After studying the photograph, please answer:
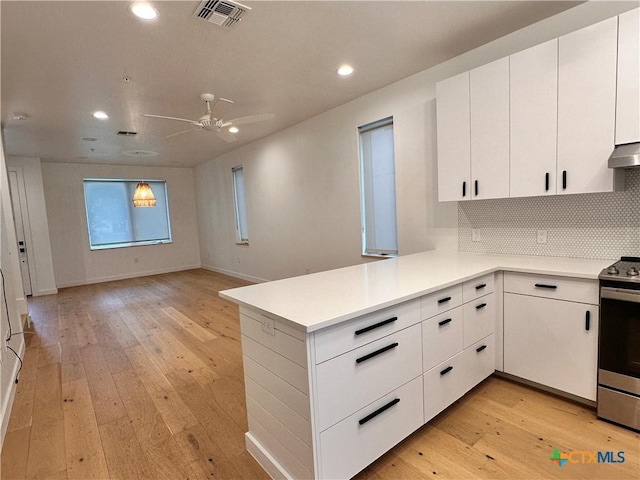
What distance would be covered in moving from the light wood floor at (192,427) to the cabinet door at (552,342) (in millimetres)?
172

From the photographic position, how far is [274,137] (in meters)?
5.38

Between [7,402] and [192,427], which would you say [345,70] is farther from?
[7,402]

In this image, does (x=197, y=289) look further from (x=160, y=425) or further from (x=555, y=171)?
(x=555, y=171)

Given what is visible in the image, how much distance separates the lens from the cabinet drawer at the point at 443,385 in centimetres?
191

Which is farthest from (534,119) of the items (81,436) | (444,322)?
(81,436)

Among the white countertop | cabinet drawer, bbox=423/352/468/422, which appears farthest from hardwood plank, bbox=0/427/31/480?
cabinet drawer, bbox=423/352/468/422

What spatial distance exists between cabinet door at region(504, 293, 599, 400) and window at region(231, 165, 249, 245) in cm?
511

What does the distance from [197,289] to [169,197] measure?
10.6 feet

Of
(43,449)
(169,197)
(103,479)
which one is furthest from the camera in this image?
(169,197)

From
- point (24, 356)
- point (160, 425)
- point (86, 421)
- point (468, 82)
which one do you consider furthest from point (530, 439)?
point (24, 356)

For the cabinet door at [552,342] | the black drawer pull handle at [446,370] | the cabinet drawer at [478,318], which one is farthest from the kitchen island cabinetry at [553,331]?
the black drawer pull handle at [446,370]

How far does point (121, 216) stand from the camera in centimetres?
780

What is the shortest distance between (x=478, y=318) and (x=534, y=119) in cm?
144

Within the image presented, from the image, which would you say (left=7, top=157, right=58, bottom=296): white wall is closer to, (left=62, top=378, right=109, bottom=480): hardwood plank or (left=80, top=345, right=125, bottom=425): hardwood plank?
(left=80, top=345, right=125, bottom=425): hardwood plank
